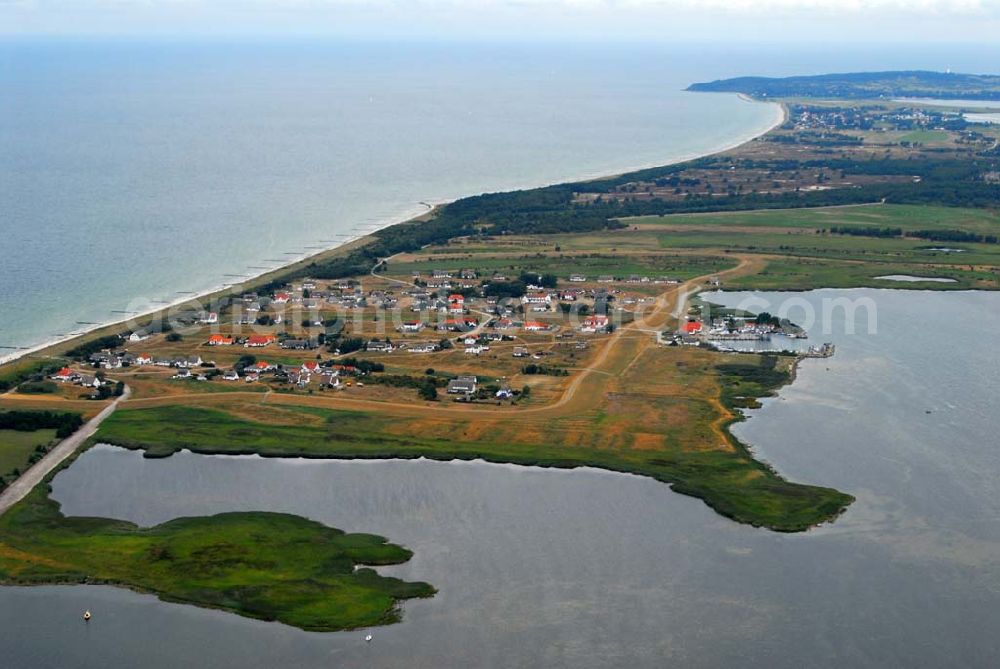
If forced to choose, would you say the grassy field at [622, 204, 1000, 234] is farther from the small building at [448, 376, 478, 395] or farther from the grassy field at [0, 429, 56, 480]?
the grassy field at [0, 429, 56, 480]

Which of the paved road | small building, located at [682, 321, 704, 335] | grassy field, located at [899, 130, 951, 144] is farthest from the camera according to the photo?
grassy field, located at [899, 130, 951, 144]

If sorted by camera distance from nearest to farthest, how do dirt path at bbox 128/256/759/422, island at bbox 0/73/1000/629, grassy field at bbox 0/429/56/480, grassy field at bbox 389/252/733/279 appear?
island at bbox 0/73/1000/629, grassy field at bbox 0/429/56/480, dirt path at bbox 128/256/759/422, grassy field at bbox 389/252/733/279

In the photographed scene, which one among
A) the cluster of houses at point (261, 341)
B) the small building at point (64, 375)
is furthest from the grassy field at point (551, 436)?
the cluster of houses at point (261, 341)

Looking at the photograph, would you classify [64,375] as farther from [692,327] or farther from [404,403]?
[692,327]

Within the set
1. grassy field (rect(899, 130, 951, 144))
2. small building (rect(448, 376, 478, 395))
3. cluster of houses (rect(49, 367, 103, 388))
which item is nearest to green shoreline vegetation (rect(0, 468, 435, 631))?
cluster of houses (rect(49, 367, 103, 388))

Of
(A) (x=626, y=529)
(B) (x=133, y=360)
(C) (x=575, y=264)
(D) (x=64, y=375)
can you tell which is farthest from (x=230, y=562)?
(C) (x=575, y=264)

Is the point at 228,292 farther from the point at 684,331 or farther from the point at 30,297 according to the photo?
the point at 684,331
